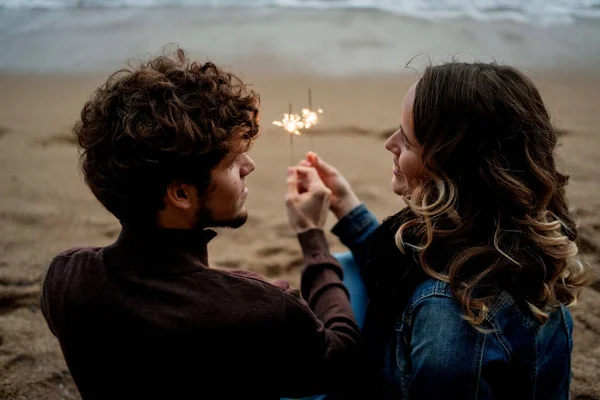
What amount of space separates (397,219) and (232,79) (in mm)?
702

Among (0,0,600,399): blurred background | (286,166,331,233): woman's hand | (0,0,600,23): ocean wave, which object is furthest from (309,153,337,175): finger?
(0,0,600,23): ocean wave

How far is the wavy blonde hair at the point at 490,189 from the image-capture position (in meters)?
1.63

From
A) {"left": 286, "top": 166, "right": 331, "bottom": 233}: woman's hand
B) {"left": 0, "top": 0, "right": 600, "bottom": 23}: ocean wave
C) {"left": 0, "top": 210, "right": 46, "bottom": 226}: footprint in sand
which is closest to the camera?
{"left": 286, "top": 166, "right": 331, "bottom": 233}: woman's hand

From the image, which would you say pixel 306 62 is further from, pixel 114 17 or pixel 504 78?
pixel 504 78

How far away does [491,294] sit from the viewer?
5.25 ft

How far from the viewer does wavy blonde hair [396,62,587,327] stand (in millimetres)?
1630

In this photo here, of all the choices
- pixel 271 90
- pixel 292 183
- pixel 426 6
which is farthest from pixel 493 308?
pixel 426 6

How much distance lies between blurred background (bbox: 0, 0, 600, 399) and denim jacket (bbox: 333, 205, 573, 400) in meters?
0.83

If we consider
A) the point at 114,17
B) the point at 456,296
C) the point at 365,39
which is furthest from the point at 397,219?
the point at 114,17

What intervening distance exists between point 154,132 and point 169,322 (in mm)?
479

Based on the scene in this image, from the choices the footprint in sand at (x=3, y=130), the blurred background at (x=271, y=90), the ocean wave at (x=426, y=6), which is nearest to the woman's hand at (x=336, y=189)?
the blurred background at (x=271, y=90)

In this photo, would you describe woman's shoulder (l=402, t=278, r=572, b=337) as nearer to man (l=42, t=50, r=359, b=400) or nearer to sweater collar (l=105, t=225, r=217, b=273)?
man (l=42, t=50, r=359, b=400)

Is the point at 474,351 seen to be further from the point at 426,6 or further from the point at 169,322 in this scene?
the point at 426,6

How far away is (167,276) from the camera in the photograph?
5.02 feet
